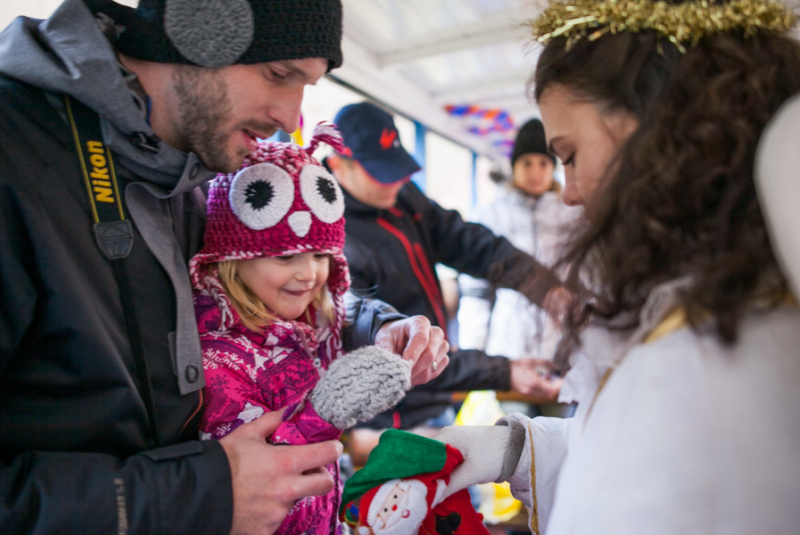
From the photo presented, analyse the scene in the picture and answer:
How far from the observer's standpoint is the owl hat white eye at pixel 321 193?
1.19m

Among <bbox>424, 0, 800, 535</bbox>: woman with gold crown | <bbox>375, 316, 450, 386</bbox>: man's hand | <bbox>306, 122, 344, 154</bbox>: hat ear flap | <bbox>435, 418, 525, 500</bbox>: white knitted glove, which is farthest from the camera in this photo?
<bbox>306, 122, 344, 154</bbox>: hat ear flap

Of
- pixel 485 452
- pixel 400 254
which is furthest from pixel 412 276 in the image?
pixel 485 452

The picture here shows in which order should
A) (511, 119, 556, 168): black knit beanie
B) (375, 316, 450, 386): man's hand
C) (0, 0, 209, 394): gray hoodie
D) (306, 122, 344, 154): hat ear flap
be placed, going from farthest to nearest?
(511, 119, 556, 168): black knit beanie
(306, 122, 344, 154): hat ear flap
(375, 316, 450, 386): man's hand
(0, 0, 209, 394): gray hoodie

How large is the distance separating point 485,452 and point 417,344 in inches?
11.0

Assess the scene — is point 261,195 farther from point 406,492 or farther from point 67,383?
point 406,492

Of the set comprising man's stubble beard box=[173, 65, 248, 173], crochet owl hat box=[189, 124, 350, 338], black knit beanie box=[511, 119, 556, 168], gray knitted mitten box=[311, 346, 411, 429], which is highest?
black knit beanie box=[511, 119, 556, 168]

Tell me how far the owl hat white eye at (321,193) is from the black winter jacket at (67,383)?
43cm

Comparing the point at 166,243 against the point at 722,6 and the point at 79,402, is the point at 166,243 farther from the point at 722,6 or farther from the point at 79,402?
the point at 722,6

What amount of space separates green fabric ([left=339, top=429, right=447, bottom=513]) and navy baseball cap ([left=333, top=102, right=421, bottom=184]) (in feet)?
3.83

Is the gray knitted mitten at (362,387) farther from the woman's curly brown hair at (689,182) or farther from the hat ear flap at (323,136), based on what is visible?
the hat ear flap at (323,136)

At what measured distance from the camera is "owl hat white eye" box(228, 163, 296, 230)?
1.15m

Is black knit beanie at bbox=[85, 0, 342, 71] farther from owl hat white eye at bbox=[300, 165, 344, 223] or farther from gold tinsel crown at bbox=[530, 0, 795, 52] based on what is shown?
gold tinsel crown at bbox=[530, 0, 795, 52]

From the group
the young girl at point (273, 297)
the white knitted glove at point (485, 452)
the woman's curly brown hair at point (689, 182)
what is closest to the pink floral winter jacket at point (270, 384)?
the young girl at point (273, 297)

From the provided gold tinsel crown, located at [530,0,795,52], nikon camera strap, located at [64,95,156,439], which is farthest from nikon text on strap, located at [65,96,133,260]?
gold tinsel crown, located at [530,0,795,52]
